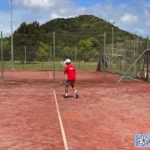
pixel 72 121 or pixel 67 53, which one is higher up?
pixel 67 53

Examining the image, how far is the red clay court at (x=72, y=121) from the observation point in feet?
21.3

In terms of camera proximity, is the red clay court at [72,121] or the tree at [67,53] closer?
the red clay court at [72,121]

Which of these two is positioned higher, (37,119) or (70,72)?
(70,72)

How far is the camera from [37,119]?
28.5 ft

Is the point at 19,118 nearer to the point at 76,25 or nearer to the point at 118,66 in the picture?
the point at 118,66

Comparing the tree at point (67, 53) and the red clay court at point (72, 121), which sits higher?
the tree at point (67, 53)

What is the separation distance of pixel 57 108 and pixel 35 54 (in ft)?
90.6

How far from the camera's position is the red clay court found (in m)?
6.49

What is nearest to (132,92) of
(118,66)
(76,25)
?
(118,66)

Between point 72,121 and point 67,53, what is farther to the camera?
point 67,53

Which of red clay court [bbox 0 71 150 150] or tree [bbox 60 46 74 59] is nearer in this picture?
red clay court [bbox 0 71 150 150]

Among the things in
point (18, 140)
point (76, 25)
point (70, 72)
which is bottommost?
point (18, 140)

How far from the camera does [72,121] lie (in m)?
8.45

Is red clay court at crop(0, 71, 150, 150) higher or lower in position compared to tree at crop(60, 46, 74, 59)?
lower
